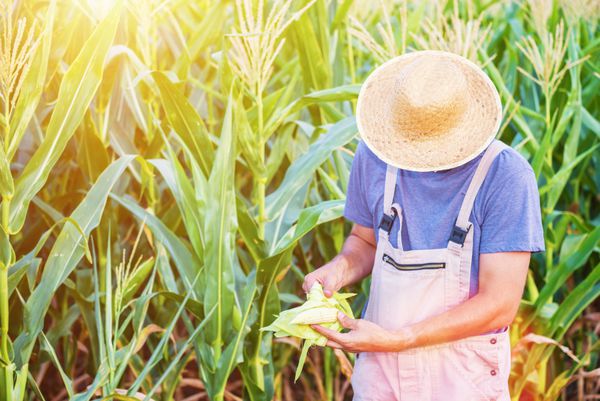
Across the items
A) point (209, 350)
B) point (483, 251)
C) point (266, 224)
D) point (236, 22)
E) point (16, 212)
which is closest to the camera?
point (483, 251)

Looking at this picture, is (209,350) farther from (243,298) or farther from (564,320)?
(564,320)

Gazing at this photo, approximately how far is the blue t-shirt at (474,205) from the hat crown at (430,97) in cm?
12

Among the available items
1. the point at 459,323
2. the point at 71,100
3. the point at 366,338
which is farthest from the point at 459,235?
the point at 71,100

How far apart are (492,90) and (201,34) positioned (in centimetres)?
140

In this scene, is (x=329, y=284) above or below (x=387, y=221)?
below

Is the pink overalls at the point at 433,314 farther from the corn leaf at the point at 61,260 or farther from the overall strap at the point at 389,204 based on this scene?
the corn leaf at the point at 61,260

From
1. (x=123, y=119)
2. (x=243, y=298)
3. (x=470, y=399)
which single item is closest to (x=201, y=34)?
(x=123, y=119)

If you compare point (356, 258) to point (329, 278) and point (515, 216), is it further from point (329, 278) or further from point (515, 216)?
point (515, 216)

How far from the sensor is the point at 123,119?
319 cm

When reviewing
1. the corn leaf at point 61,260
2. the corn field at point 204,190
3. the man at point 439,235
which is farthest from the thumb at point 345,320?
the corn leaf at point 61,260

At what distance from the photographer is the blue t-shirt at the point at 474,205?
1907 mm

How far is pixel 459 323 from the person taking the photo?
6.33 feet

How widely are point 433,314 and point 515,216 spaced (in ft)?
0.98

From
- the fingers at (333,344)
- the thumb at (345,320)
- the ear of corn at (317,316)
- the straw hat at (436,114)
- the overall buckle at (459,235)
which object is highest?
the straw hat at (436,114)
